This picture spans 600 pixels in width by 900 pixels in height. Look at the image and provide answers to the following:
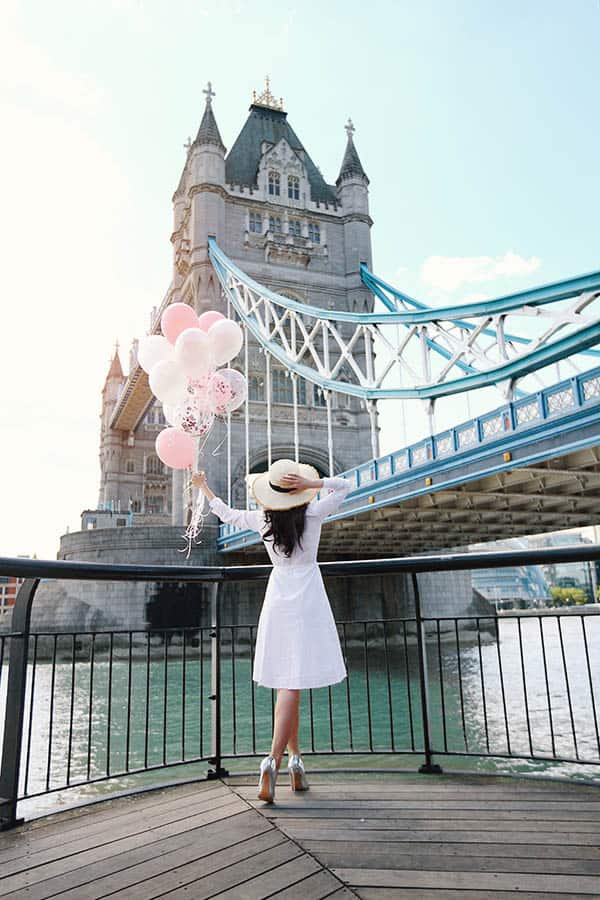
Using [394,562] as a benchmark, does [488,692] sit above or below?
below

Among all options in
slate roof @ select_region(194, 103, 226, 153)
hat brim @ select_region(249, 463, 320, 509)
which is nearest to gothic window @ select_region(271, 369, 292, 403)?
slate roof @ select_region(194, 103, 226, 153)

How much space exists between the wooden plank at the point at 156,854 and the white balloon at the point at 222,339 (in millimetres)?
2596

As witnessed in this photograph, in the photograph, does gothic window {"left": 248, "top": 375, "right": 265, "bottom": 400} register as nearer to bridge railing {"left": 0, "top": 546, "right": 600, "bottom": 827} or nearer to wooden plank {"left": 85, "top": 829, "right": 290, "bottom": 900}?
→ bridge railing {"left": 0, "top": 546, "right": 600, "bottom": 827}

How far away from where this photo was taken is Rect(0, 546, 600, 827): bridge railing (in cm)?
281

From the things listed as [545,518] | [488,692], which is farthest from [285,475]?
[545,518]

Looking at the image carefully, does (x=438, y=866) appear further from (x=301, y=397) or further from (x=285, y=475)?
(x=301, y=397)

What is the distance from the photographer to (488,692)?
1098 cm

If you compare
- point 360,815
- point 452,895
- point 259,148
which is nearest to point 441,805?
point 360,815

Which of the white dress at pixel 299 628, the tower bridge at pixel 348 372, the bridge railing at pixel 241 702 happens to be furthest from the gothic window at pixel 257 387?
the white dress at pixel 299 628

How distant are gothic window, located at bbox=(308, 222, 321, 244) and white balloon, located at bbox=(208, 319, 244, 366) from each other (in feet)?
96.0

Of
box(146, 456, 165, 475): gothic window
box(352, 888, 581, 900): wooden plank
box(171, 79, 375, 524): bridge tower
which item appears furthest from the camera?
box(146, 456, 165, 475): gothic window

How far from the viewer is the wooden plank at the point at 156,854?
1915 mm

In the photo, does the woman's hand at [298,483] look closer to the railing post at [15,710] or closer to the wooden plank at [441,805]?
the railing post at [15,710]

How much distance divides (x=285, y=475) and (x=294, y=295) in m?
28.8
